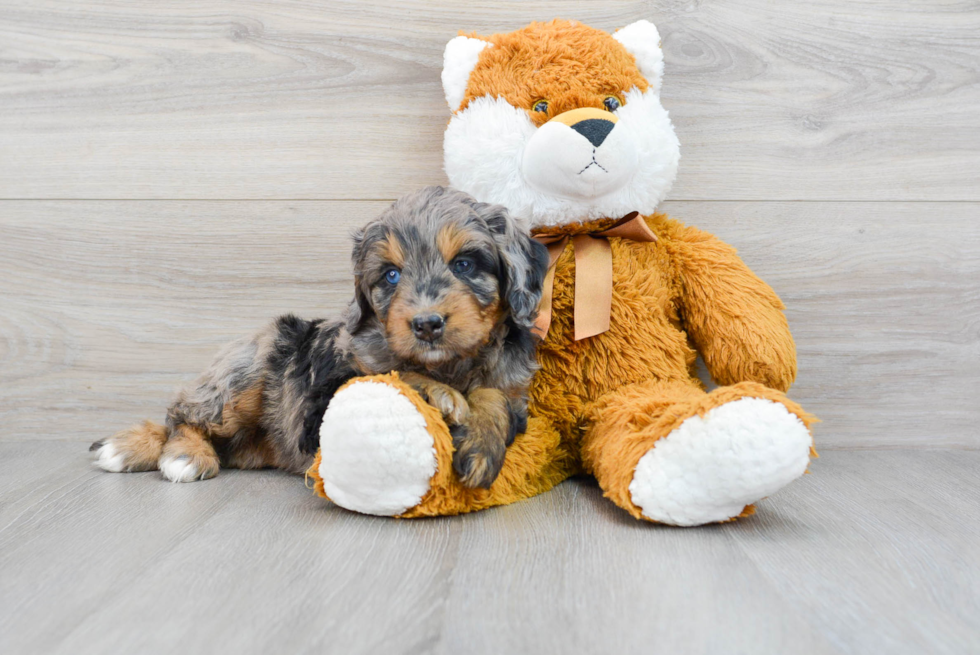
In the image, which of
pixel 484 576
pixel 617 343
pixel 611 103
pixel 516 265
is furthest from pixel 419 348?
pixel 611 103

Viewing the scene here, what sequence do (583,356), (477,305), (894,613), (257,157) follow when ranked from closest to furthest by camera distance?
(894,613), (477,305), (583,356), (257,157)

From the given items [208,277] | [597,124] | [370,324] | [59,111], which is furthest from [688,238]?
[59,111]

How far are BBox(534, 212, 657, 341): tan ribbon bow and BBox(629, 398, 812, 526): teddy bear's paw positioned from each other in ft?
1.37

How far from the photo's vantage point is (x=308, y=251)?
7.25 feet

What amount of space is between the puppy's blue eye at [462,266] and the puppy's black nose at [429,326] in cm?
16

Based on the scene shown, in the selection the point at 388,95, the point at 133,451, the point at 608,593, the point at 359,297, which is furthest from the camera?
the point at 388,95

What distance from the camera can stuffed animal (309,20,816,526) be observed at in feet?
5.50

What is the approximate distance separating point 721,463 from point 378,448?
66cm

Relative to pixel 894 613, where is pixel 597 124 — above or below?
above

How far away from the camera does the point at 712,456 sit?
4.46ft

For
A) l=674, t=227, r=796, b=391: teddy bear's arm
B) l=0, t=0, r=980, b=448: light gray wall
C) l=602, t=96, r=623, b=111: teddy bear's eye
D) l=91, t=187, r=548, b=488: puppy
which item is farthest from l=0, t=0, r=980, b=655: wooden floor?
l=602, t=96, r=623, b=111: teddy bear's eye

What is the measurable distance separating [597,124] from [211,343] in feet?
4.54

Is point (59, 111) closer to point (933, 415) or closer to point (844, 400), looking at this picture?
point (844, 400)

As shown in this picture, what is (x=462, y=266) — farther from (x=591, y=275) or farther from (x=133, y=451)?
(x=133, y=451)
